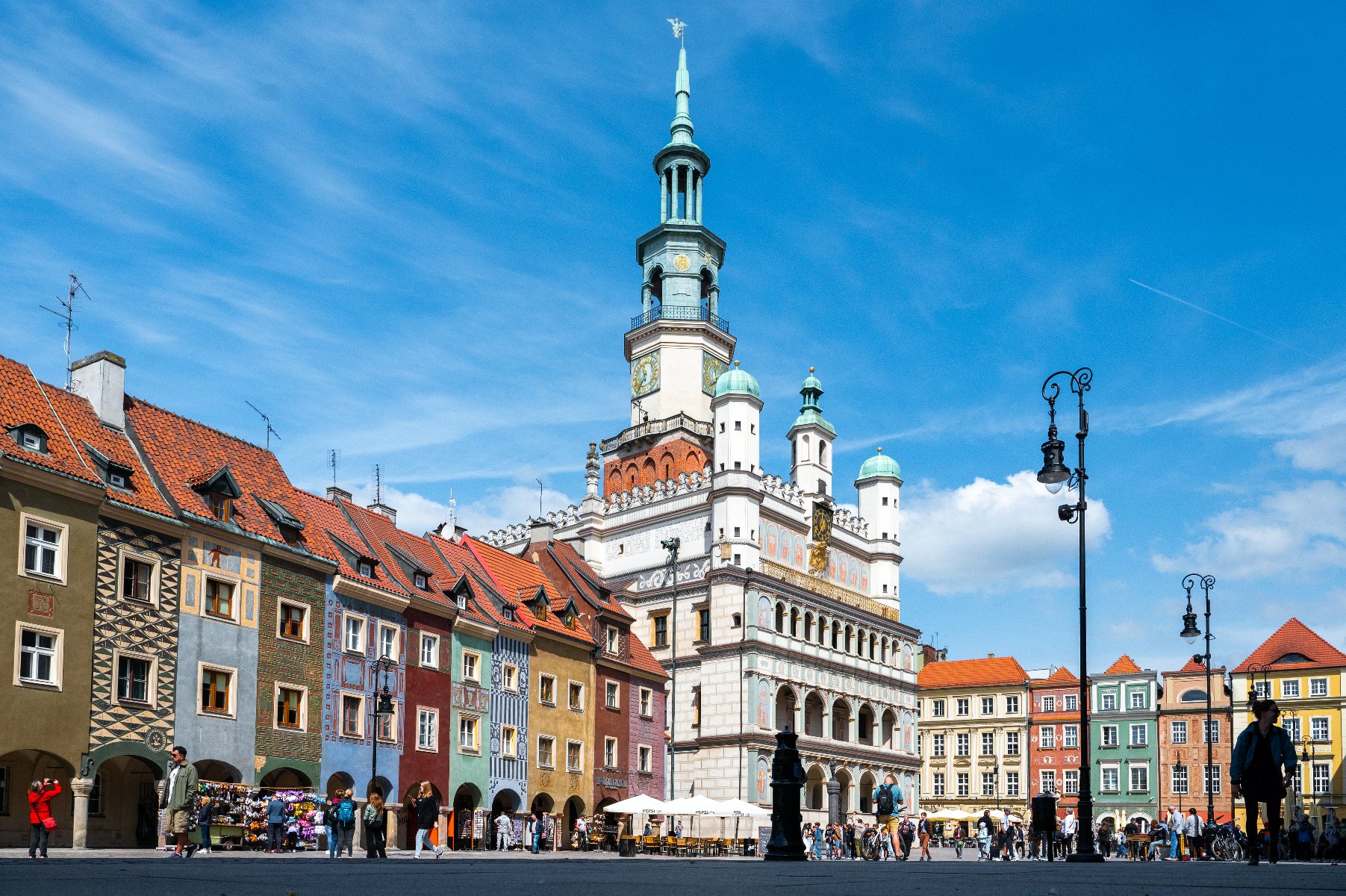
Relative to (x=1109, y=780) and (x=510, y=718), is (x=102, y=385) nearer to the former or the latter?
(x=510, y=718)

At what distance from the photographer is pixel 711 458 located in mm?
76875

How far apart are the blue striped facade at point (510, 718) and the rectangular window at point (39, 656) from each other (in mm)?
18429

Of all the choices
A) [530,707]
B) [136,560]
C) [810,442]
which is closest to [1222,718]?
[810,442]

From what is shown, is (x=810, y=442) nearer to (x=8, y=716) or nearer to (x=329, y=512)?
(x=329, y=512)

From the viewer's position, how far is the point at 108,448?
114 ft

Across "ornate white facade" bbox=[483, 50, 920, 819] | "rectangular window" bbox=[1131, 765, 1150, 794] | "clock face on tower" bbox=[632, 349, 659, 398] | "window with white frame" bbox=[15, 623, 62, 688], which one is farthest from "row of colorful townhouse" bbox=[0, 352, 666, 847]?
"rectangular window" bbox=[1131, 765, 1150, 794]

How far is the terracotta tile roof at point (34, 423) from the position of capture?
31016mm

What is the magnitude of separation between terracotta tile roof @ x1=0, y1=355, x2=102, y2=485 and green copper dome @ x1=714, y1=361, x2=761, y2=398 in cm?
4110

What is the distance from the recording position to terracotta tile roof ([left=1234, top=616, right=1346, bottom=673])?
86562 mm

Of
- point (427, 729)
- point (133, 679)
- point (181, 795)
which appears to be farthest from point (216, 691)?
point (181, 795)

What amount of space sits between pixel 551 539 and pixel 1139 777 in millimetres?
49003

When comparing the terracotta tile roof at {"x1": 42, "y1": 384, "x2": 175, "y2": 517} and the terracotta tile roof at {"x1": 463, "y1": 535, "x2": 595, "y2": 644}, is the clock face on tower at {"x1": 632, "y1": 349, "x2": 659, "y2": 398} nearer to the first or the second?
the terracotta tile roof at {"x1": 463, "y1": 535, "x2": 595, "y2": 644}

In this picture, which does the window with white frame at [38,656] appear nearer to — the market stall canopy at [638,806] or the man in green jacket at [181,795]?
the man in green jacket at [181,795]

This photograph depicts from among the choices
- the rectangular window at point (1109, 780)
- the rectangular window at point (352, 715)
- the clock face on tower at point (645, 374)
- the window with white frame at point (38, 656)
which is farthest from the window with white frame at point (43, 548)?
the rectangular window at point (1109, 780)
